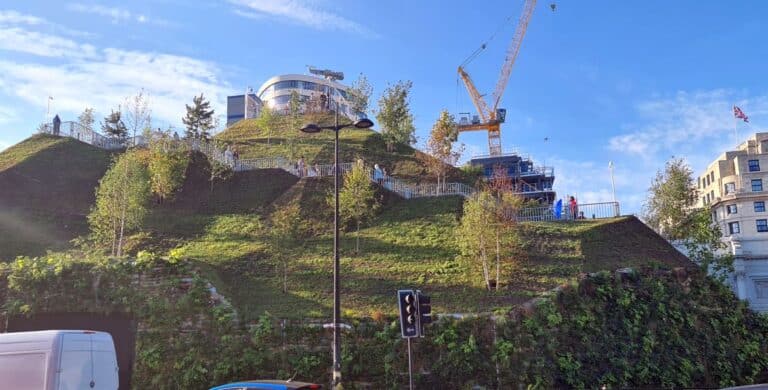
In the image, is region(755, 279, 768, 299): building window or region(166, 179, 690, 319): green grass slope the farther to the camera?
region(755, 279, 768, 299): building window

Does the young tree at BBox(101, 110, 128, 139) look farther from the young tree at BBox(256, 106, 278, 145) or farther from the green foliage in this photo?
the green foliage

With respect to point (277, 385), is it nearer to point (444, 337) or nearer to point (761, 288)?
point (444, 337)

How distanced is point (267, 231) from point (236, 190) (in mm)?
7277

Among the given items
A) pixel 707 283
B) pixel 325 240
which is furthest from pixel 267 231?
pixel 707 283

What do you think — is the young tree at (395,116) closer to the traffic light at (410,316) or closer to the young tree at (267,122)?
the young tree at (267,122)

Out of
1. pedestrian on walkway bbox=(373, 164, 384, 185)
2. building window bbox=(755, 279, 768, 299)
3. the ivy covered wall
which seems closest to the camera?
the ivy covered wall

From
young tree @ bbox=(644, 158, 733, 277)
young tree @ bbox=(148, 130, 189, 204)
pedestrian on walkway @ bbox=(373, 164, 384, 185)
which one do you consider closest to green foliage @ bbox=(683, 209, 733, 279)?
young tree @ bbox=(644, 158, 733, 277)

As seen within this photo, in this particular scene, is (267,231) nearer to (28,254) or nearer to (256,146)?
(28,254)

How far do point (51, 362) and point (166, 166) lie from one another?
22.9 metres

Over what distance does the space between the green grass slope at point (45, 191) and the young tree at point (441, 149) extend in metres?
21.1

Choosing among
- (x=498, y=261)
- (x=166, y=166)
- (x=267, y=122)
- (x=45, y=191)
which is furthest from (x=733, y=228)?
(x=45, y=191)

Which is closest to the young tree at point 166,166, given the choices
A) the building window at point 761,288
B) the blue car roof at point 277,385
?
the blue car roof at point 277,385

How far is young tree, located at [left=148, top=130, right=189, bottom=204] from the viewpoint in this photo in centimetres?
3228

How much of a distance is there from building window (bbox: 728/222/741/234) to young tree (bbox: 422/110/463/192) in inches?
1834
